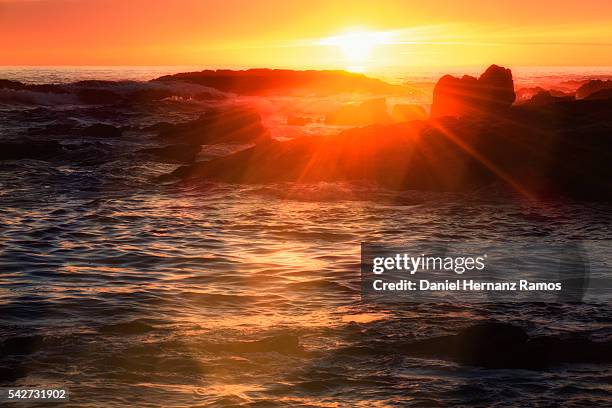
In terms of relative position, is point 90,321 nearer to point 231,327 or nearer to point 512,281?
point 231,327

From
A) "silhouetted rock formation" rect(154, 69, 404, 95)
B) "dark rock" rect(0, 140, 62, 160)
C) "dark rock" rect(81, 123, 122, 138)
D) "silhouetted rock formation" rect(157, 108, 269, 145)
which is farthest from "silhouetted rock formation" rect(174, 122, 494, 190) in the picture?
"silhouetted rock formation" rect(154, 69, 404, 95)

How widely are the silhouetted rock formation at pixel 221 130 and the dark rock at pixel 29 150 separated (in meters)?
9.05

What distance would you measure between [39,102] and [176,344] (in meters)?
82.2

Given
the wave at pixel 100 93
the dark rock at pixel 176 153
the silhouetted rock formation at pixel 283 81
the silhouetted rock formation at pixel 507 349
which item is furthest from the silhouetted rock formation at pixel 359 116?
the silhouetted rock formation at pixel 283 81

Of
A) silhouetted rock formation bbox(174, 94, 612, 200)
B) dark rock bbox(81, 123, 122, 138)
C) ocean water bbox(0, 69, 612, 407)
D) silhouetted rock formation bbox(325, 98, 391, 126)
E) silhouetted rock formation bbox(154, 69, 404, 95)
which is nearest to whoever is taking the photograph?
ocean water bbox(0, 69, 612, 407)

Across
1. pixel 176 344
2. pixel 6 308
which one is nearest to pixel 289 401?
pixel 176 344

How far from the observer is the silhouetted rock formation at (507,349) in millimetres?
10383

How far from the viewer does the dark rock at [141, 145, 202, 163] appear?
37.5m

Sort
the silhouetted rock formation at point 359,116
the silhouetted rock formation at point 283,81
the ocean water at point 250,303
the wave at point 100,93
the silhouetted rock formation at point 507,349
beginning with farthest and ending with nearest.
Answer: the silhouetted rock formation at point 283,81 < the wave at point 100,93 < the silhouetted rock formation at point 359,116 < the silhouetted rock formation at point 507,349 < the ocean water at point 250,303

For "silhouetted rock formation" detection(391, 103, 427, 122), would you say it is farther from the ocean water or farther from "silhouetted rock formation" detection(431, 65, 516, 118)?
the ocean water

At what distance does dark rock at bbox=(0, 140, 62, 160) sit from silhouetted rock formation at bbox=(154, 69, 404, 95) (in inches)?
3577

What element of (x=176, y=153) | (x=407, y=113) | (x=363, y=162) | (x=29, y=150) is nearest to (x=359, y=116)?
(x=407, y=113)

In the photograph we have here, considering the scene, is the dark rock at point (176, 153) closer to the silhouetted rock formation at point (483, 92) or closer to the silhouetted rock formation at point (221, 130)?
the silhouetted rock formation at point (221, 130)

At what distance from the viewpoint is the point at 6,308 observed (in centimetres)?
1293
